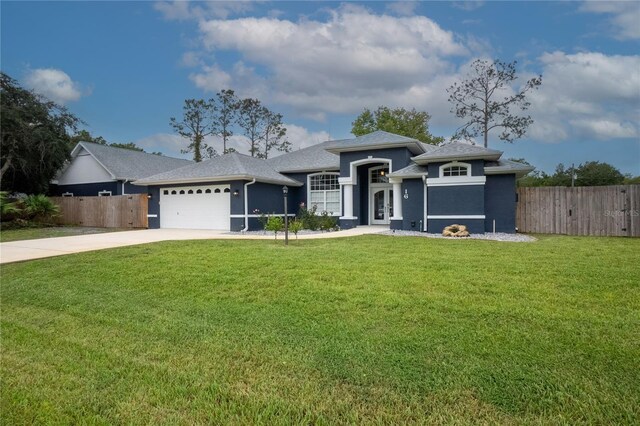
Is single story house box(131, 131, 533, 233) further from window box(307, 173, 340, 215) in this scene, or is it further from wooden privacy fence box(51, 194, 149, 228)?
wooden privacy fence box(51, 194, 149, 228)

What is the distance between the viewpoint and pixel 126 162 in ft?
83.9

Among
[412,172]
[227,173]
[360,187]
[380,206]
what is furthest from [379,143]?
[227,173]

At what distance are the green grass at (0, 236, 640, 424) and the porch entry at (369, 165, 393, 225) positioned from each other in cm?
1225

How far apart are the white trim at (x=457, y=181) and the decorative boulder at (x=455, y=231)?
5.73 feet

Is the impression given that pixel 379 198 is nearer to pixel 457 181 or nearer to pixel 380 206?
pixel 380 206

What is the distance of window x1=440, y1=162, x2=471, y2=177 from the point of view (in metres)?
14.0

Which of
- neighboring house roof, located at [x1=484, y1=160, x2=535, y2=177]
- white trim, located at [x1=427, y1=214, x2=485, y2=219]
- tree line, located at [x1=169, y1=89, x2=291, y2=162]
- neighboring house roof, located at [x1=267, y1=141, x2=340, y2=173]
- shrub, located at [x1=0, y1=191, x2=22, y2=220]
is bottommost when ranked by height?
white trim, located at [x1=427, y1=214, x2=485, y2=219]

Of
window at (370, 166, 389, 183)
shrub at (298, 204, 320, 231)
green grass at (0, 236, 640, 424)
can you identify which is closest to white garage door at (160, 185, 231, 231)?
shrub at (298, 204, 320, 231)

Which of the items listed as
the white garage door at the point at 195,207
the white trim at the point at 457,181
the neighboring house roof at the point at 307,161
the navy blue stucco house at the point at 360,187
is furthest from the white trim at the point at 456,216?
the white garage door at the point at 195,207

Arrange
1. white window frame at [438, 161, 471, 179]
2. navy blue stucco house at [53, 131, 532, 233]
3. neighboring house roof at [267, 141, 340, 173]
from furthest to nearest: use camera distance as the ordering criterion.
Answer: neighboring house roof at [267, 141, 340, 173]
navy blue stucco house at [53, 131, 532, 233]
white window frame at [438, 161, 471, 179]

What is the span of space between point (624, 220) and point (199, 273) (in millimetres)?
15007

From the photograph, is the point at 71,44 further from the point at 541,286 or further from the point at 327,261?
the point at 541,286

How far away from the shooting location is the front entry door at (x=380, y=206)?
62.2ft

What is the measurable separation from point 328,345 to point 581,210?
1436 centimetres
